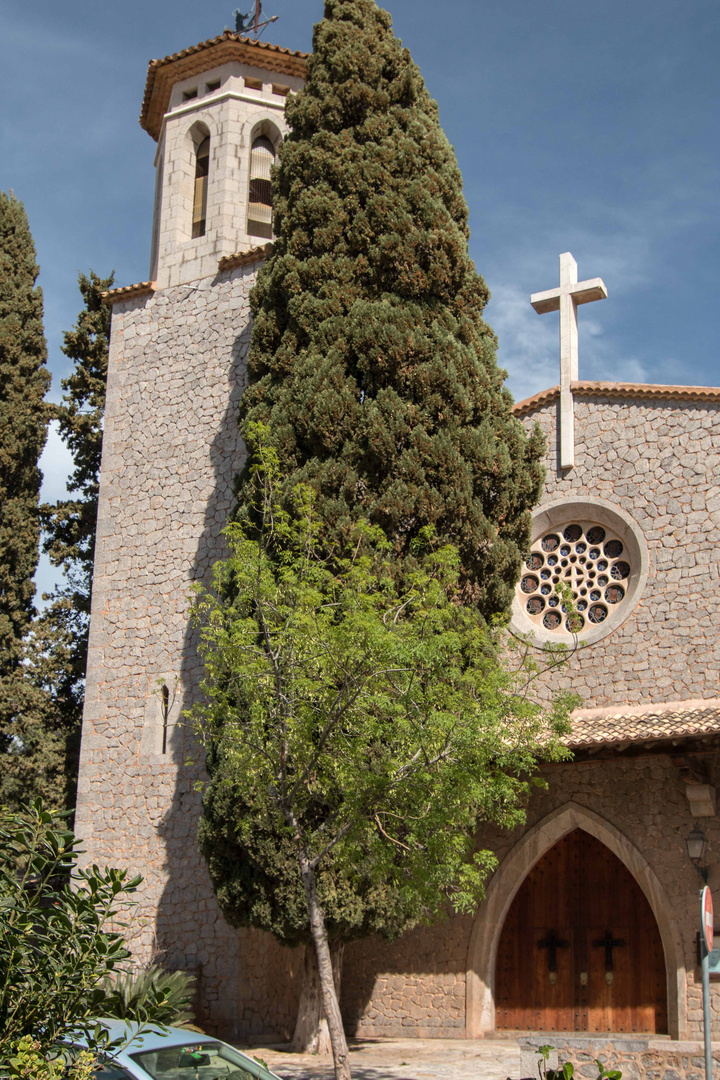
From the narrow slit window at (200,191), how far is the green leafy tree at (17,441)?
398 cm

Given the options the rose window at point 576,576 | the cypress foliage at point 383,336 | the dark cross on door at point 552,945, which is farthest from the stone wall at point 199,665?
the cypress foliage at point 383,336

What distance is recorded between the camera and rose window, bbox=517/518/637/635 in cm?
1338

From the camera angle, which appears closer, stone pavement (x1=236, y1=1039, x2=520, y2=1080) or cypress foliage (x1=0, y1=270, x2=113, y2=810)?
stone pavement (x1=236, y1=1039, x2=520, y2=1080)

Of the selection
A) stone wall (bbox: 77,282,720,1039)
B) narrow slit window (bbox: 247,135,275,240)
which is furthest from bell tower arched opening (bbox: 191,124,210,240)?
stone wall (bbox: 77,282,720,1039)

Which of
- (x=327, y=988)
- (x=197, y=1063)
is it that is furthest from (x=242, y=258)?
(x=197, y=1063)

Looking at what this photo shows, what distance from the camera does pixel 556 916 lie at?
40.6ft

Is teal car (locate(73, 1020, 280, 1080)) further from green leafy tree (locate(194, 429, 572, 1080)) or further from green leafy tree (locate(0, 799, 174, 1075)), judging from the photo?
green leafy tree (locate(194, 429, 572, 1080))

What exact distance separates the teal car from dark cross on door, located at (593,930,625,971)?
6.80m

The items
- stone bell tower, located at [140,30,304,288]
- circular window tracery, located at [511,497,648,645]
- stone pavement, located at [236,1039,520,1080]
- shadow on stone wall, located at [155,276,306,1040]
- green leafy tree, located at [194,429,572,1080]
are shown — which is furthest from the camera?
stone bell tower, located at [140,30,304,288]

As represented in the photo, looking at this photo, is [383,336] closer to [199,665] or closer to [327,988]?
[199,665]

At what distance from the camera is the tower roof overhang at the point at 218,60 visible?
1575 cm

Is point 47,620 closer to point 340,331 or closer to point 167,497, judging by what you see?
point 167,497

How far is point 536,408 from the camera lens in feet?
46.9

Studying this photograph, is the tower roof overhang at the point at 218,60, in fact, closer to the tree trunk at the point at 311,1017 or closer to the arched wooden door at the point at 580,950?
the arched wooden door at the point at 580,950
